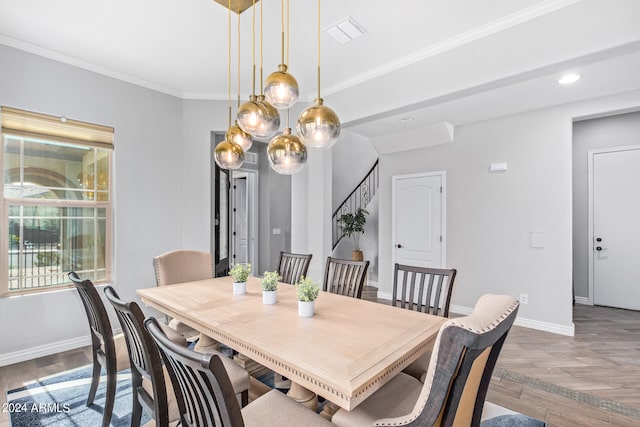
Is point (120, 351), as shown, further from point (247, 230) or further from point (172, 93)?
point (247, 230)

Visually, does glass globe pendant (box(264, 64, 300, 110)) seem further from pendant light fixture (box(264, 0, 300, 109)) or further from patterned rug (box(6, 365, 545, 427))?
patterned rug (box(6, 365, 545, 427))

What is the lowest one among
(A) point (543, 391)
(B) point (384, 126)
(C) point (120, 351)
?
(A) point (543, 391)

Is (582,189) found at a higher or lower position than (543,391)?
higher

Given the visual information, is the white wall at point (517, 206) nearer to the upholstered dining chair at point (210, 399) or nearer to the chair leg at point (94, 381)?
the upholstered dining chair at point (210, 399)

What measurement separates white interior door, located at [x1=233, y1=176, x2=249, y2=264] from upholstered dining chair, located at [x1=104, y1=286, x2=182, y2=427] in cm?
473

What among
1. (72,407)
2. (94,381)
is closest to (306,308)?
(94,381)

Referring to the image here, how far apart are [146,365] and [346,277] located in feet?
4.94

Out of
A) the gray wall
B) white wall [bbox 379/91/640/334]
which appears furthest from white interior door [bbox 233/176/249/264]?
the gray wall

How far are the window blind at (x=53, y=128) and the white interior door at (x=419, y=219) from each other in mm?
3897

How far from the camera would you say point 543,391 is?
2.37m

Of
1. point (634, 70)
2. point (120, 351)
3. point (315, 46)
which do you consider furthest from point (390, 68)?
point (120, 351)

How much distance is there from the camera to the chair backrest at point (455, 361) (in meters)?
0.90

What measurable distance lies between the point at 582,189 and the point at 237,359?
516 cm

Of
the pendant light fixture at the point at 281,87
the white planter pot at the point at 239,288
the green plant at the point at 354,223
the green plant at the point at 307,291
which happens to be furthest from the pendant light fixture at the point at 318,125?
the green plant at the point at 354,223
